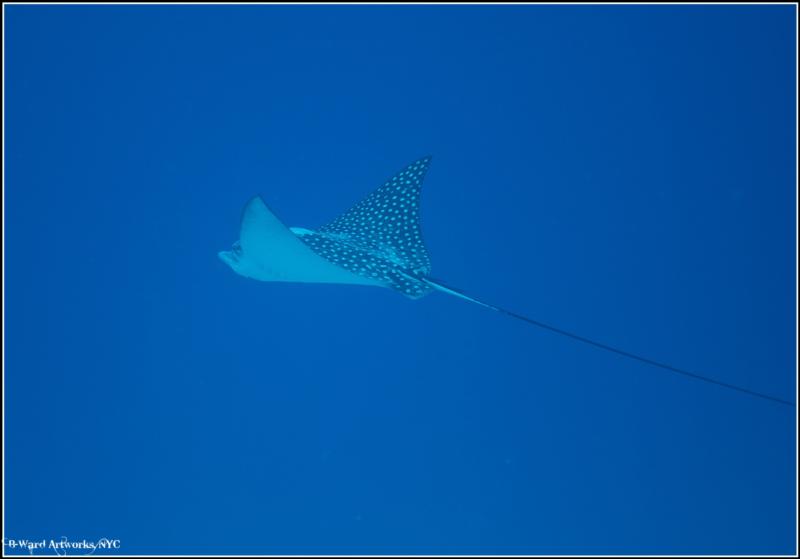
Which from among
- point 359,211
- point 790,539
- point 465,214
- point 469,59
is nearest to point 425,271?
point 359,211

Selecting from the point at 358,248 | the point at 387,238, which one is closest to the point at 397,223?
the point at 387,238

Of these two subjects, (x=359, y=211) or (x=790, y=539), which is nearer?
(x=359, y=211)

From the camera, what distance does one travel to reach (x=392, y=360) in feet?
19.1

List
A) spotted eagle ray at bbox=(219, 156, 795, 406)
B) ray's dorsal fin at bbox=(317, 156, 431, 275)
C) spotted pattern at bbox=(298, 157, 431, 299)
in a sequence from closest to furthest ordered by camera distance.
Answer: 1. spotted eagle ray at bbox=(219, 156, 795, 406)
2. spotted pattern at bbox=(298, 157, 431, 299)
3. ray's dorsal fin at bbox=(317, 156, 431, 275)

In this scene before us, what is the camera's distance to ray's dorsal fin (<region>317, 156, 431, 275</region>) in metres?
3.92

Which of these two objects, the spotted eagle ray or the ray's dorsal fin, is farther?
the ray's dorsal fin

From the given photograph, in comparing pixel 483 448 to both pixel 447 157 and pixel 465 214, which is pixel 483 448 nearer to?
pixel 465 214

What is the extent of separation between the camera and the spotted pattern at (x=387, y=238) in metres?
3.52

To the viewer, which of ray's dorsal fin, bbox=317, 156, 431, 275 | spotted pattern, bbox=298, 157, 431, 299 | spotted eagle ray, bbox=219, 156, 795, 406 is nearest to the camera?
spotted eagle ray, bbox=219, 156, 795, 406

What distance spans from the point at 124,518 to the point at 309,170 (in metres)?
4.09

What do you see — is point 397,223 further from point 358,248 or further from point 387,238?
point 358,248

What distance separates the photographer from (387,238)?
4.06m

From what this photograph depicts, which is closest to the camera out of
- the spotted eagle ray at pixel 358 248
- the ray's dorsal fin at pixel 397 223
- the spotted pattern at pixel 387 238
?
the spotted eagle ray at pixel 358 248

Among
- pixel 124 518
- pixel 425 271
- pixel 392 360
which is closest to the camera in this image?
pixel 425 271
